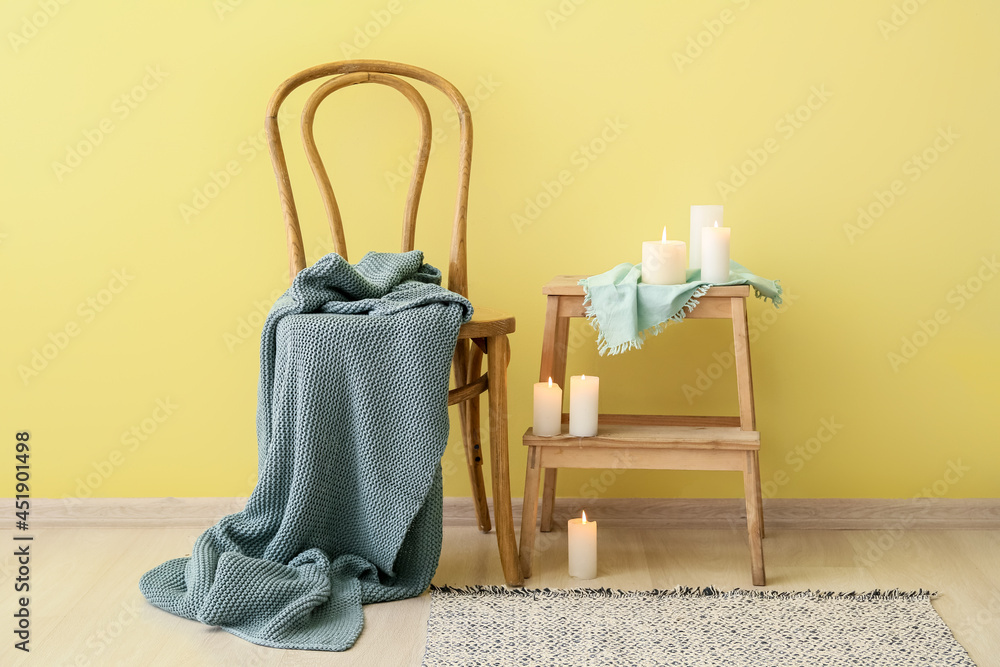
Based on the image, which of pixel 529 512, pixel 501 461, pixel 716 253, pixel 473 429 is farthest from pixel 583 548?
pixel 716 253

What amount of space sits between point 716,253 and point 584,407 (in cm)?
36

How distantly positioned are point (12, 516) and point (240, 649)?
89 centimetres

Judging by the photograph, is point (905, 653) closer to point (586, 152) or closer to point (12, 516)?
point (586, 152)

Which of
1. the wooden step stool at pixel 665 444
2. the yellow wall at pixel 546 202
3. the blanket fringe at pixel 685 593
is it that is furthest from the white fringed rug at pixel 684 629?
the yellow wall at pixel 546 202

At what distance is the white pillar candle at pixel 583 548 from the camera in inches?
58.5

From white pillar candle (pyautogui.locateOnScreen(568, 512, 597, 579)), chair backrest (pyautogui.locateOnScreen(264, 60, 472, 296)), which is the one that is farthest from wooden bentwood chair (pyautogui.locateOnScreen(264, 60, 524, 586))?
white pillar candle (pyautogui.locateOnScreen(568, 512, 597, 579))

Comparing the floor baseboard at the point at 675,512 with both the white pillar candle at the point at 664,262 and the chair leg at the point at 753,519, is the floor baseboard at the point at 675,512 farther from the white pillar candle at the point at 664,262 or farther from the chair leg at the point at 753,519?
the white pillar candle at the point at 664,262

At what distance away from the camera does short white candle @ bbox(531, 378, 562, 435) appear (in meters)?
1.50

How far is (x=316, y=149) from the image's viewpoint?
64.5 inches

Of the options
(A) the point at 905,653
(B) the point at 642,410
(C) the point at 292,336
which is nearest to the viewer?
(A) the point at 905,653

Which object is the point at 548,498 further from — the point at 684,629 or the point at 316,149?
the point at 316,149

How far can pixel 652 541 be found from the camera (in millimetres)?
1707

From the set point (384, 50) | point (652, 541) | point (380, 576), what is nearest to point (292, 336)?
point (380, 576)

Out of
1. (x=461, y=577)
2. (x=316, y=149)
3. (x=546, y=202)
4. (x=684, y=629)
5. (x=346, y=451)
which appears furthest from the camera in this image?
(x=546, y=202)
